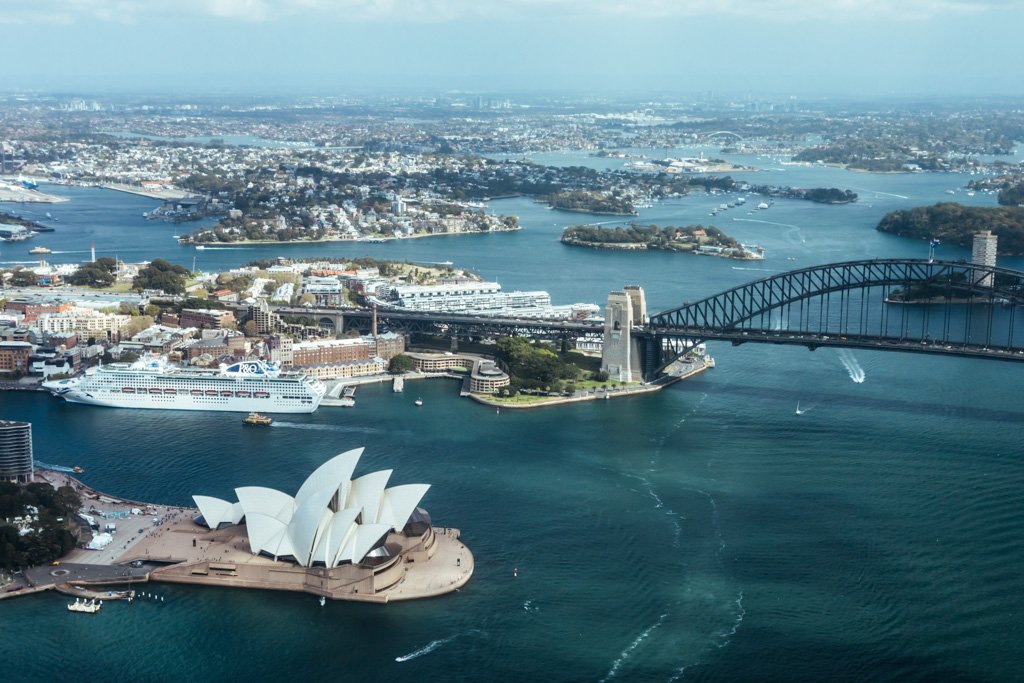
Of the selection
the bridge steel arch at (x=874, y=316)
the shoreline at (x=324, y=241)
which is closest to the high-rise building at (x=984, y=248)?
the bridge steel arch at (x=874, y=316)

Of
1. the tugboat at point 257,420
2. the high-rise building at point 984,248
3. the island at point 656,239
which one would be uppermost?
the high-rise building at point 984,248

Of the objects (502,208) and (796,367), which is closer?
(796,367)

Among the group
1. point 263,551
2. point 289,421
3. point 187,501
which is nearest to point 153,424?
point 289,421

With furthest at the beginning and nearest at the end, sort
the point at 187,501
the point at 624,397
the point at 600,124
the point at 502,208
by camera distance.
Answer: the point at 600,124 → the point at 502,208 → the point at 624,397 → the point at 187,501

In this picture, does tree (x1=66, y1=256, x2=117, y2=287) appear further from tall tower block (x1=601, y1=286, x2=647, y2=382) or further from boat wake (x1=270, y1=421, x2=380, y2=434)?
tall tower block (x1=601, y1=286, x2=647, y2=382)

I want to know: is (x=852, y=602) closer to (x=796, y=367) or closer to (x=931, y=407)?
(x=931, y=407)

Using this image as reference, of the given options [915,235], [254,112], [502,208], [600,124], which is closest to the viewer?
[915,235]

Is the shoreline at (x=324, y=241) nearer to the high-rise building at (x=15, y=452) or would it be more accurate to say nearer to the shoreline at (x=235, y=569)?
the high-rise building at (x=15, y=452)
